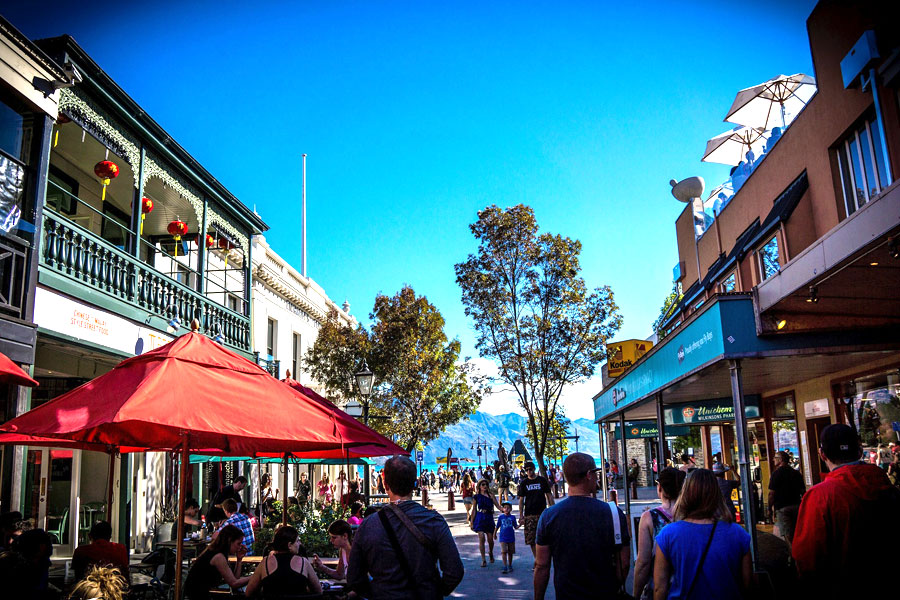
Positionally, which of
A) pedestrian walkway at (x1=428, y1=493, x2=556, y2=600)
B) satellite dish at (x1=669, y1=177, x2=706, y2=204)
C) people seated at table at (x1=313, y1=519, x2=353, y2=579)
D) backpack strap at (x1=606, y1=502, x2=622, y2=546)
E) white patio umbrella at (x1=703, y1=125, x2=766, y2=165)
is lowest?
pedestrian walkway at (x1=428, y1=493, x2=556, y2=600)

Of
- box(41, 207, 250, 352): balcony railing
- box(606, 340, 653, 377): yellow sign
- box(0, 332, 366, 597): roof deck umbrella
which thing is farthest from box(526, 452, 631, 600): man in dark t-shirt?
box(606, 340, 653, 377): yellow sign

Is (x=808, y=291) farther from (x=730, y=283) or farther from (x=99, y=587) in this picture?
(x=730, y=283)

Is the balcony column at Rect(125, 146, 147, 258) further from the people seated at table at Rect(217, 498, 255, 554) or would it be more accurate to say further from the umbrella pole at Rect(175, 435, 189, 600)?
the umbrella pole at Rect(175, 435, 189, 600)

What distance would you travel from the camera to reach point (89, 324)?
38.2 feet

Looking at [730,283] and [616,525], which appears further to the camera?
[730,283]

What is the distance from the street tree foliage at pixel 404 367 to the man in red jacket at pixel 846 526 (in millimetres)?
24616

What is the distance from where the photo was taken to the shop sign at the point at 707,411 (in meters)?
16.4

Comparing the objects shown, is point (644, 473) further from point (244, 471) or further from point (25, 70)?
point (25, 70)

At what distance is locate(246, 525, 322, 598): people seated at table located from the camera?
5840 mm

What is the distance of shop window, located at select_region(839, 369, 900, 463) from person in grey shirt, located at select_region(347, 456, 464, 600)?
9.84 metres

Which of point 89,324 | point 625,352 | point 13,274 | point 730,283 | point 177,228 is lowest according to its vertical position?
point 89,324

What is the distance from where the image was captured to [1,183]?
9656 millimetres

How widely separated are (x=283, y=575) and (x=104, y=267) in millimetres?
8411

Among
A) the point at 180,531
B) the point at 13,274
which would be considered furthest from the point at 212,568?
the point at 13,274
